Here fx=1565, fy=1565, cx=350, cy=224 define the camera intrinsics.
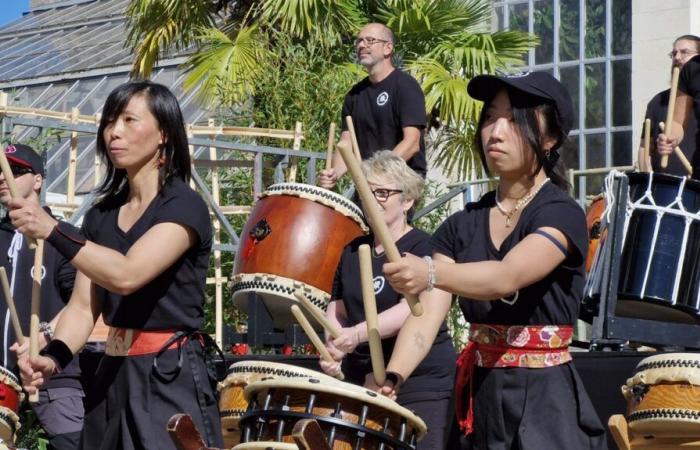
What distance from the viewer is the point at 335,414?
14.0ft

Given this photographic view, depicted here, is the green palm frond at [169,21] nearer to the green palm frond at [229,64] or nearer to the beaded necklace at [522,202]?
the green palm frond at [229,64]

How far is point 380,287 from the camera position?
19.9ft

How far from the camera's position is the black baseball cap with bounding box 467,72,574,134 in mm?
4477

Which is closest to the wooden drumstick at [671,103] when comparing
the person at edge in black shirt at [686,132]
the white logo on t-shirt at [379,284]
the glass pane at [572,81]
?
the person at edge in black shirt at [686,132]

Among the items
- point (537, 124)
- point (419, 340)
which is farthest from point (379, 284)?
point (537, 124)

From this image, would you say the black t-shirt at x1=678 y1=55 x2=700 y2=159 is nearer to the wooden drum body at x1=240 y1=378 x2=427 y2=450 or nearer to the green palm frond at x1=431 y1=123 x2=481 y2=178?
the green palm frond at x1=431 y1=123 x2=481 y2=178

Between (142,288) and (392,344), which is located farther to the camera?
(392,344)

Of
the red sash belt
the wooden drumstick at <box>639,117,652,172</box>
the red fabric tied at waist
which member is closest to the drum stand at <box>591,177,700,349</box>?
the wooden drumstick at <box>639,117,652,172</box>

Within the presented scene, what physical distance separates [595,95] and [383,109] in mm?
4888

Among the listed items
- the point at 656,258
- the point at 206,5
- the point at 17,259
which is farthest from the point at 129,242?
the point at 206,5

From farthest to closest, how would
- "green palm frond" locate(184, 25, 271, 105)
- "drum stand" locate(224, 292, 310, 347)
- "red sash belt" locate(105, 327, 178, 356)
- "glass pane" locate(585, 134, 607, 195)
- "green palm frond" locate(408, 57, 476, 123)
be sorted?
"glass pane" locate(585, 134, 607, 195) < "green palm frond" locate(184, 25, 271, 105) < "green palm frond" locate(408, 57, 476, 123) < "drum stand" locate(224, 292, 310, 347) < "red sash belt" locate(105, 327, 178, 356)

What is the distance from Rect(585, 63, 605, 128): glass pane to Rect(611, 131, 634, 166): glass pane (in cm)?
19

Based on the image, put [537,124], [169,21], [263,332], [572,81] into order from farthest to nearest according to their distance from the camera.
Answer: [169,21] → [572,81] → [263,332] → [537,124]

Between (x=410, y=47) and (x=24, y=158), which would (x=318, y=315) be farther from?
(x=410, y=47)
